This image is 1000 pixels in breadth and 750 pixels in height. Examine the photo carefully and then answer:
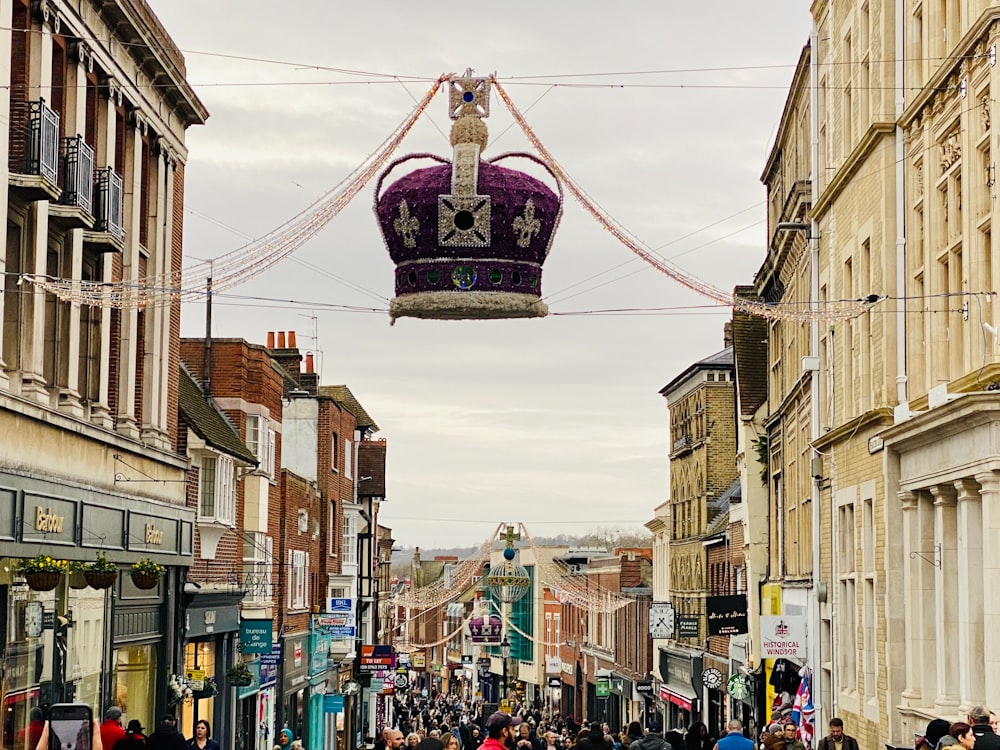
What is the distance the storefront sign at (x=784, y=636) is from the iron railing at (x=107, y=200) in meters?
15.0

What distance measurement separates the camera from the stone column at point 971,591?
2131 cm

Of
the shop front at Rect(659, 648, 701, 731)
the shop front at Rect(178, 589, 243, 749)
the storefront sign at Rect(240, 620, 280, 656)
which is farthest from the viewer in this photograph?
the shop front at Rect(659, 648, 701, 731)

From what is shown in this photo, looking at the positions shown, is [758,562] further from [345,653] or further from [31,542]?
[31,542]

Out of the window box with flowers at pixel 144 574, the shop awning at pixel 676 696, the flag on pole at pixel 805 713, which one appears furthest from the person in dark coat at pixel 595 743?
the shop awning at pixel 676 696

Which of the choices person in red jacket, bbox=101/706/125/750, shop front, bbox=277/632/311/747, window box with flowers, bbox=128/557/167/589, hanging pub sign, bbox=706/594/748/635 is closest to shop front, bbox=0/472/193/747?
window box with flowers, bbox=128/557/167/589

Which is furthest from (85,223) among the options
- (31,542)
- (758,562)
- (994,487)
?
(758,562)

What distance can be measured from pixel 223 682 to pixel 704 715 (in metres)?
26.2

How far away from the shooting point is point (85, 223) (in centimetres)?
2467

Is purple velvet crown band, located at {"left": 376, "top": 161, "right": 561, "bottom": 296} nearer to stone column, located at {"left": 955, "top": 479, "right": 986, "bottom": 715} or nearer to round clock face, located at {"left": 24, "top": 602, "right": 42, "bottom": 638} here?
stone column, located at {"left": 955, "top": 479, "right": 986, "bottom": 715}

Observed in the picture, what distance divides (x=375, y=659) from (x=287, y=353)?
→ 12.5m

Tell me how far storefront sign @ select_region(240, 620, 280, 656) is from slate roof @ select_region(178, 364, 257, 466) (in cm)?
374

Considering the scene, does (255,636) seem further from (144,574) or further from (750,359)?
(750,359)

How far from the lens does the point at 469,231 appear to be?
1488 centimetres

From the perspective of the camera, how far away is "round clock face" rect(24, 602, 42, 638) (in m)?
23.5
